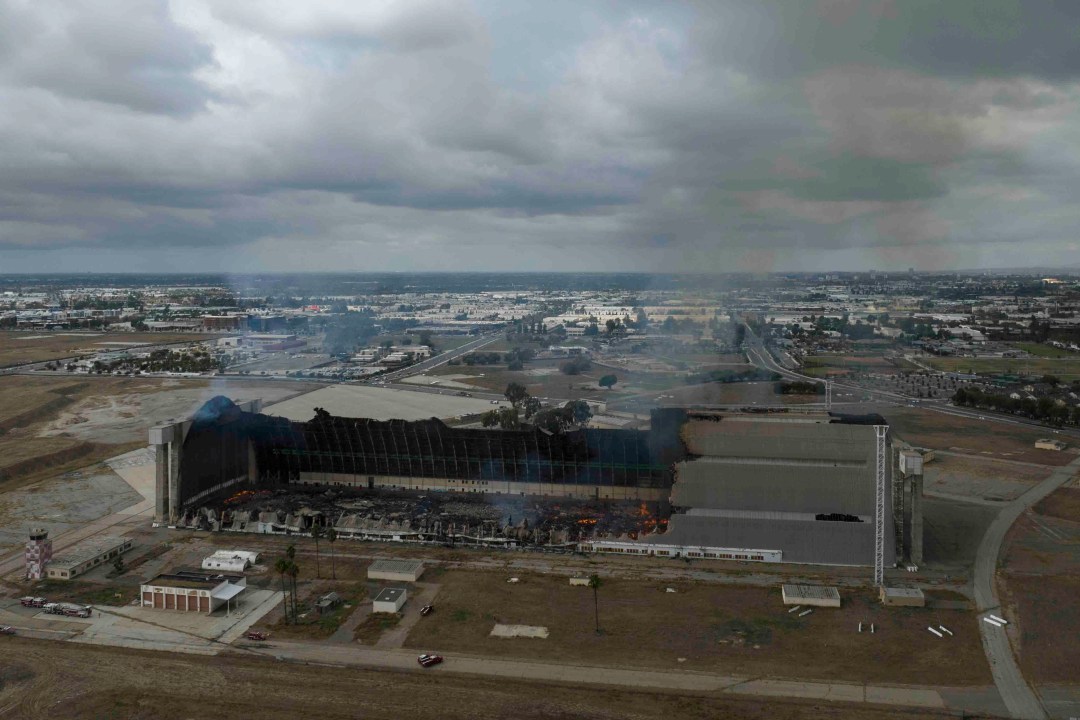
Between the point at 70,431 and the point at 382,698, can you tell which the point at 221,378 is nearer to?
the point at 70,431

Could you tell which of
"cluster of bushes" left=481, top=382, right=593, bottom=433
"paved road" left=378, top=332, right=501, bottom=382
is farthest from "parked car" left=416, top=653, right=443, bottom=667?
"paved road" left=378, top=332, right=501, bottom=382

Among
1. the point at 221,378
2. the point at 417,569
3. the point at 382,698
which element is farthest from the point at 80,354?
the point at 382,698

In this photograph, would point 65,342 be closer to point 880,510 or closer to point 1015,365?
point 880,510

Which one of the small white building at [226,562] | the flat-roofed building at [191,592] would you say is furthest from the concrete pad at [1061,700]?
the small white building at [226,562]

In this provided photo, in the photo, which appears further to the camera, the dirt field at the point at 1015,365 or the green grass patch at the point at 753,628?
the dirt field at the point at 1015,365

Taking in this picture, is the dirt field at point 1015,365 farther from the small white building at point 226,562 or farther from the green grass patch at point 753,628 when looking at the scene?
the small white building at point 226,562

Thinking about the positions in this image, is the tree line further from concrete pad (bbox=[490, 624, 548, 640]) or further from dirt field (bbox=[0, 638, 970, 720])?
concrete pad (bbox=[490, 624, 548, 640])
